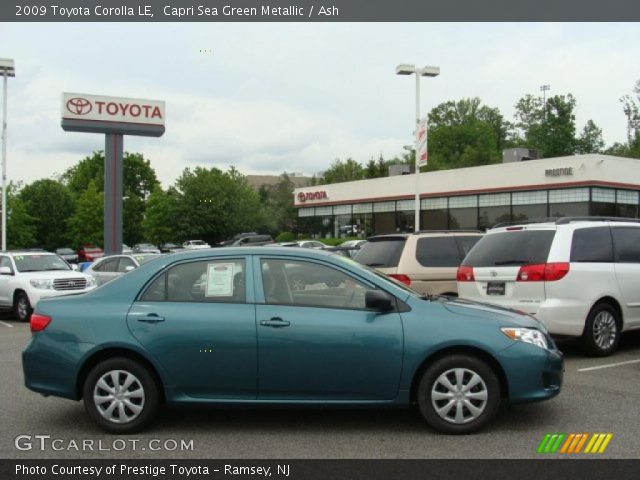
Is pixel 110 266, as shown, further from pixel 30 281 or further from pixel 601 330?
pixel 601 330

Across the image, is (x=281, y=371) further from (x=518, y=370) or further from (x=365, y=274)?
(x=518, y=370)

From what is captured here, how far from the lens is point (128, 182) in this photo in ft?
283

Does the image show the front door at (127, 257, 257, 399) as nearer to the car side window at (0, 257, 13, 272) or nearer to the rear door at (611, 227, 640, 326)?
the rear door at (611, 227, 640, 326)

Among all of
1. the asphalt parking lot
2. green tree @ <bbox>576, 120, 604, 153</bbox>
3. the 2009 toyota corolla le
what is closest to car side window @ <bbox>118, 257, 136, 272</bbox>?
the asphalt parking lot

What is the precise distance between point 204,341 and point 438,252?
6315mm

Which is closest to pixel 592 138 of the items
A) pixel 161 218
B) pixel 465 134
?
pixel 465 134

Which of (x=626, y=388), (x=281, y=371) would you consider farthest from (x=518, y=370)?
(x=626, y=388)

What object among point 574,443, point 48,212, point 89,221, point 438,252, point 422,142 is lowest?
point 574,443

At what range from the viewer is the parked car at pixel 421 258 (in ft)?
35.5

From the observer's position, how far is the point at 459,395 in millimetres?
5551

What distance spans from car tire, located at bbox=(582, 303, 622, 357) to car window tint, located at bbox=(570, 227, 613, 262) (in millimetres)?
645

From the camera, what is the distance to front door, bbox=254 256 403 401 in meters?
5.52
